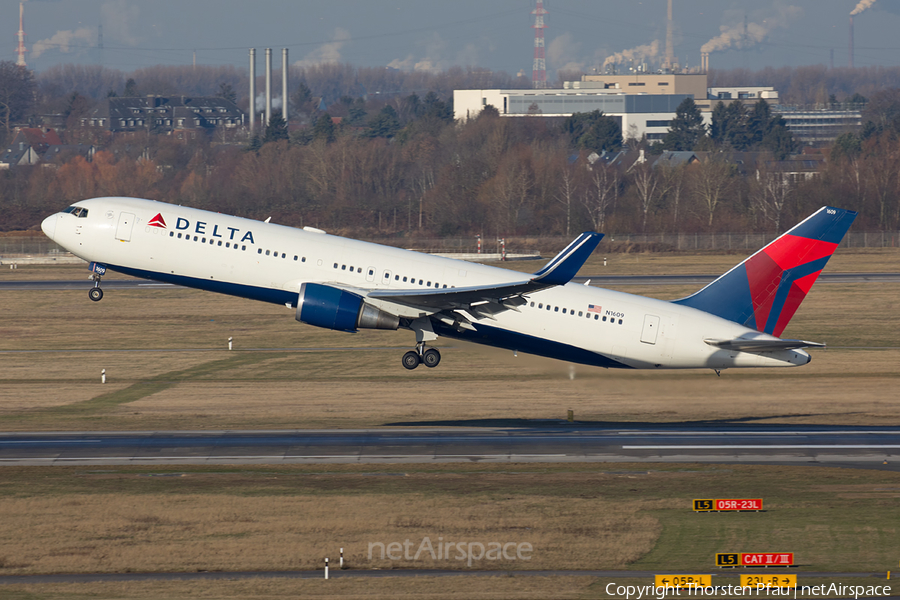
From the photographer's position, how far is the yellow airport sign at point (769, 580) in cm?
3127

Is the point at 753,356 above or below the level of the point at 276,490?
above

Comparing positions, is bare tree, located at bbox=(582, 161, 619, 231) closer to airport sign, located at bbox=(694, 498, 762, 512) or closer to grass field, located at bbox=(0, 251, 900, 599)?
grass field, located at bbox=(0, 251, 900, 599)

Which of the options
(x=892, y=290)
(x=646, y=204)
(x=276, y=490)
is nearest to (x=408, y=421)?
(x=276, y=490)

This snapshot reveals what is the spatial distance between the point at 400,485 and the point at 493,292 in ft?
32.1

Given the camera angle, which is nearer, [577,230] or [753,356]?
[753,356]

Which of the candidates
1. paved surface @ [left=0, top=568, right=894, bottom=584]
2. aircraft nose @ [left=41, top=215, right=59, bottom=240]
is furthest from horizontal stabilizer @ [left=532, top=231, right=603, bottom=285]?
aircraft nose @ [left=41, top=215, right=59, bottom=240]

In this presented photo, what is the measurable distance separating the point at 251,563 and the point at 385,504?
6.12 m

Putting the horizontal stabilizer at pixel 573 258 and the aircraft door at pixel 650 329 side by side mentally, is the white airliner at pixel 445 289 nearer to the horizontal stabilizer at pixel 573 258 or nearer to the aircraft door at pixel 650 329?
the aircraft door at pixel 650 329

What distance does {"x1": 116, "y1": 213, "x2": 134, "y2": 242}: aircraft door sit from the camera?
1881 inches

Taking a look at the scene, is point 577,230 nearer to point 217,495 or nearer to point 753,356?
point 753,356

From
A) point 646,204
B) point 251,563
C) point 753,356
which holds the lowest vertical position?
point 251,563

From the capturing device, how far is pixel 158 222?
47.6m

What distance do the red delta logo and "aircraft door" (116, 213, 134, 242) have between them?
92cm

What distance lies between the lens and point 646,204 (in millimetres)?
159750
